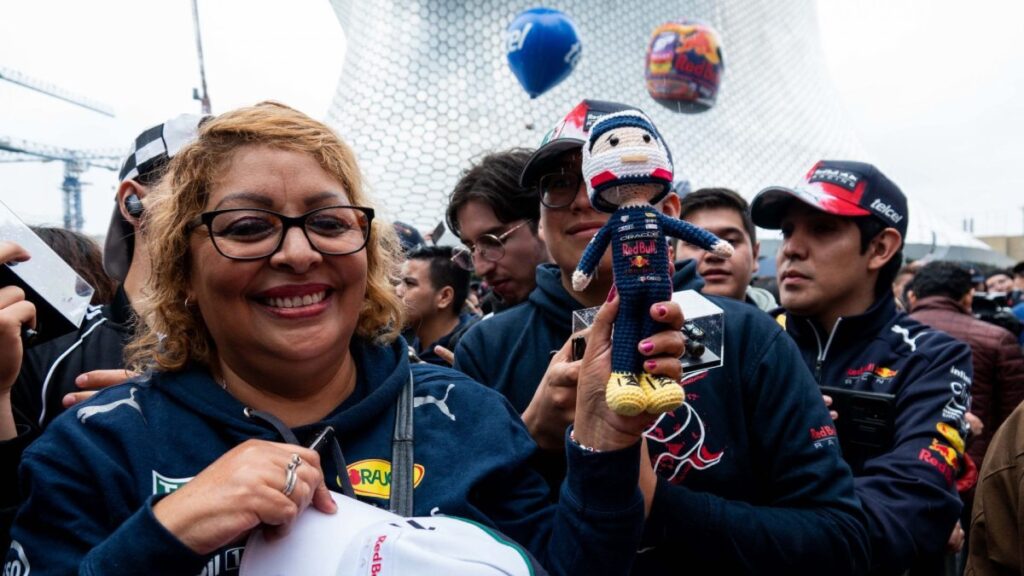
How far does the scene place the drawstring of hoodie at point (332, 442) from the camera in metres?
1.20

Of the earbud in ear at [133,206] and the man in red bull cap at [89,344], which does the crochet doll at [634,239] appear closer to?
the man in red bull cap at [89,344]

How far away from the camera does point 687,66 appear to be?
12.2 meters

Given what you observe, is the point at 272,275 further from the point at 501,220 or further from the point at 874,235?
the point at 874,235

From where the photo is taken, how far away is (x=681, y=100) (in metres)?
12.4

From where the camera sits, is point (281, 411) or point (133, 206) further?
point (133, 206)

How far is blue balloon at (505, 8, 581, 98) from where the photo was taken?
10.3 m

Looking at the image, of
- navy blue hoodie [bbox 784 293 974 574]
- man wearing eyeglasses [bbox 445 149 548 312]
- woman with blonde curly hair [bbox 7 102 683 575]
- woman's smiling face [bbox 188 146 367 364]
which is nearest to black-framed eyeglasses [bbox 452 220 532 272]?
man wearing eyeglasses [bbox 445 149 548 312]

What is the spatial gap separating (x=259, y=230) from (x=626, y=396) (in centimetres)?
71

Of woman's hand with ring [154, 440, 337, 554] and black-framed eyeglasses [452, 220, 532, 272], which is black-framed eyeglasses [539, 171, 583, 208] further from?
black-framed eyeglasses [452, 220, 532, 272]

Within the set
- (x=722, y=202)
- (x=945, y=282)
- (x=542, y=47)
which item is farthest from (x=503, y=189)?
(x=542, y=47)

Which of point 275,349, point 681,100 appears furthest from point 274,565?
point 681,100

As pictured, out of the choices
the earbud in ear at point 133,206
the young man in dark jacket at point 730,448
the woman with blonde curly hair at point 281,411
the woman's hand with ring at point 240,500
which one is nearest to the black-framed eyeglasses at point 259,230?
the woman with blonde curly hair at point 281,411

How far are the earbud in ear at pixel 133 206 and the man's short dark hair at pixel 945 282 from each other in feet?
12.7

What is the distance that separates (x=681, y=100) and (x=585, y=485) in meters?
12.2
